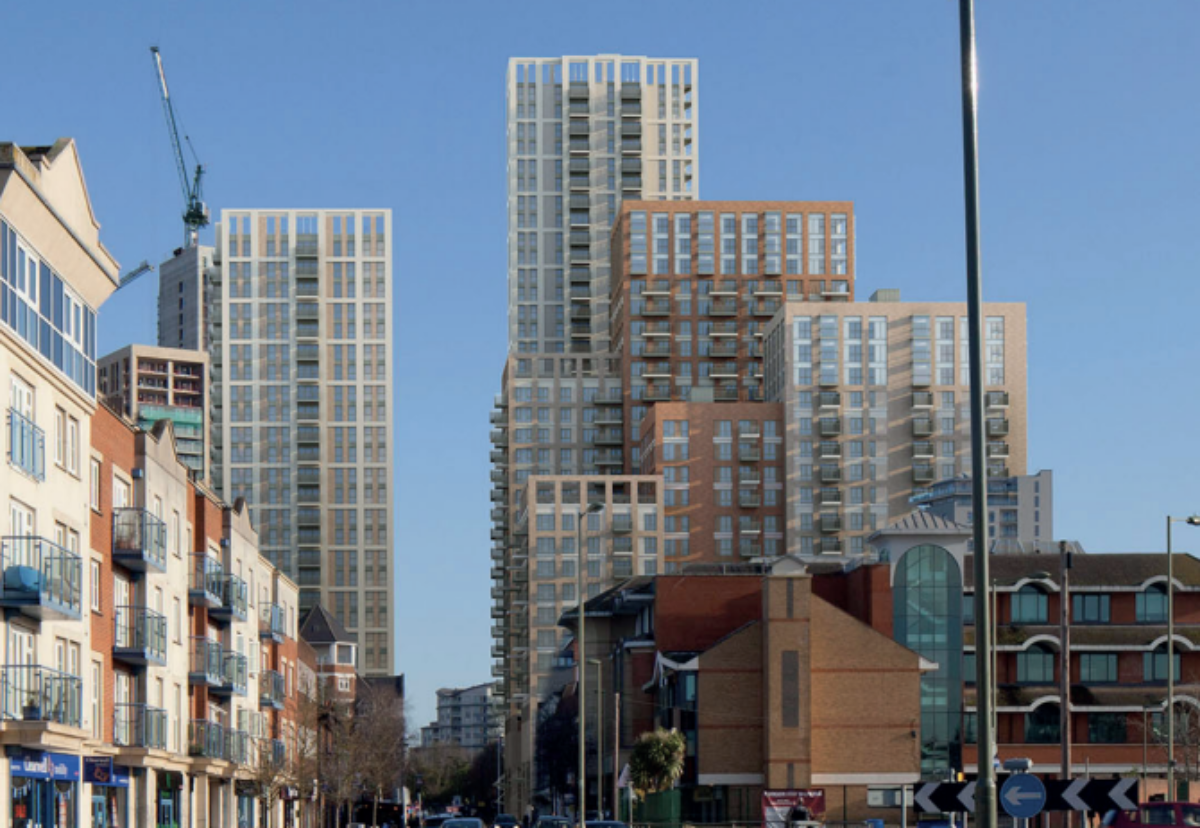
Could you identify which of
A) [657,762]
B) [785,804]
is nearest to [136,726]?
[785,804]

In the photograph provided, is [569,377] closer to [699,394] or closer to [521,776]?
[699,394]

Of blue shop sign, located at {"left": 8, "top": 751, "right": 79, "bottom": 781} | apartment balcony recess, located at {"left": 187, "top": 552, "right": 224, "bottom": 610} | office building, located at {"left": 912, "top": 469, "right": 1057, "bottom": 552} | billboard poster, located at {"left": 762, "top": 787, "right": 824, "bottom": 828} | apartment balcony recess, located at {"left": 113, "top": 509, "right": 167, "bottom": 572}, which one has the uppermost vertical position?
office building, located at {"left": 912, "top": 469, "right": 1057, "bottom": 552}

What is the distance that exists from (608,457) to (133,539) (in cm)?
14621

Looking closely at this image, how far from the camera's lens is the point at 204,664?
201ft

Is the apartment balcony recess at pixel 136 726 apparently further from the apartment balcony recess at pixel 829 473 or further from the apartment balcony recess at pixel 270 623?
the apartment balcony recess at pixel 829 473

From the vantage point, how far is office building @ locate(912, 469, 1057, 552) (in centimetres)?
16562

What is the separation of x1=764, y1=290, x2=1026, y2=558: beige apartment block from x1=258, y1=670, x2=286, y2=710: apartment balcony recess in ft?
330

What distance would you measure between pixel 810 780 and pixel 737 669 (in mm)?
6980

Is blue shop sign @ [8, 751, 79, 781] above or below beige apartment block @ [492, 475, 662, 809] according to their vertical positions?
below

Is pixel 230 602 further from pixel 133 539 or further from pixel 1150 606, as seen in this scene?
pixel 1150 606

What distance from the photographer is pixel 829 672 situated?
314ft

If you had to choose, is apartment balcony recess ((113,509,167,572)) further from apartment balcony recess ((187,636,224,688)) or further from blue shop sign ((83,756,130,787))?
apartment balcony recess ((187,636,224,688))

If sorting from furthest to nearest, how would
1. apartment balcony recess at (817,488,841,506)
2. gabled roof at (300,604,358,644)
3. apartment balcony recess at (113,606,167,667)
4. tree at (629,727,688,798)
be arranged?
apartment balcony recess at (817,488,841,506) → gabled roof at (300,604,358,644) → tree at (629,727,688,798) → apartment balcony recess at (113,606,167,667)

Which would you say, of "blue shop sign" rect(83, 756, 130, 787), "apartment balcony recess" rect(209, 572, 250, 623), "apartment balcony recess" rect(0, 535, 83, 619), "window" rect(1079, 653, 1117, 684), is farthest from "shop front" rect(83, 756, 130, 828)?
"window" rect(1079, 653, 1117, 684)
